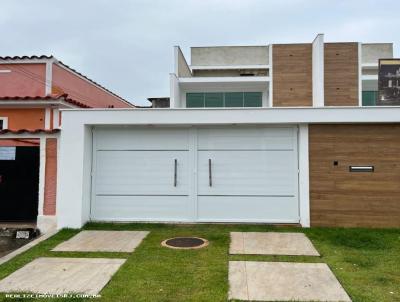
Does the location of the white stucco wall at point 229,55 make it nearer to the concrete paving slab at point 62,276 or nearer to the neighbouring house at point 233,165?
the neighbouring house at point 233,165

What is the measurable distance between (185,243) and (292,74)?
2130 centimetres

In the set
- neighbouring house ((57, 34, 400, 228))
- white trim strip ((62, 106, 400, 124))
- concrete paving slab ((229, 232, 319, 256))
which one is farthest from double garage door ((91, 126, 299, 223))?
concrete paving slab ((229, 232, 319, 256))

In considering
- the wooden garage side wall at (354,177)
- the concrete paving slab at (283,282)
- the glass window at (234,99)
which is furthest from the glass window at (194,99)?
the concrete paving slab at (283,282)

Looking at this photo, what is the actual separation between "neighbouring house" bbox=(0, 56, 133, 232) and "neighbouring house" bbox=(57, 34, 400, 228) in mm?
421

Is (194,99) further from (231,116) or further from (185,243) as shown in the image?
(185,243)

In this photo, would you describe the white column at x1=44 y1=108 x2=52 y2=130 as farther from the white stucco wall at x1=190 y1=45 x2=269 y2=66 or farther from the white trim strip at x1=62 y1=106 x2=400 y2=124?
the white stucco wall at x1=190 y1=45 x2=269 y2=66

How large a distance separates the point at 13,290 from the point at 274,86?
76.2ft

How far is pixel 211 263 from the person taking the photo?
591 centimetres

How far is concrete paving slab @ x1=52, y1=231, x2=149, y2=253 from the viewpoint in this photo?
681cm

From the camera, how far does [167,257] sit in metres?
6.23

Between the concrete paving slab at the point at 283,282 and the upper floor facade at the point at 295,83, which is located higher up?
the upper floor facade at the point at 295,83

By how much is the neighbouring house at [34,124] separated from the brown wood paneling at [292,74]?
11495 mm

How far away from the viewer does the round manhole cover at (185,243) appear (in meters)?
6.93

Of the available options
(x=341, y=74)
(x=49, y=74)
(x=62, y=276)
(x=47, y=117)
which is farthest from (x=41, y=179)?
(x=341, y=74)
